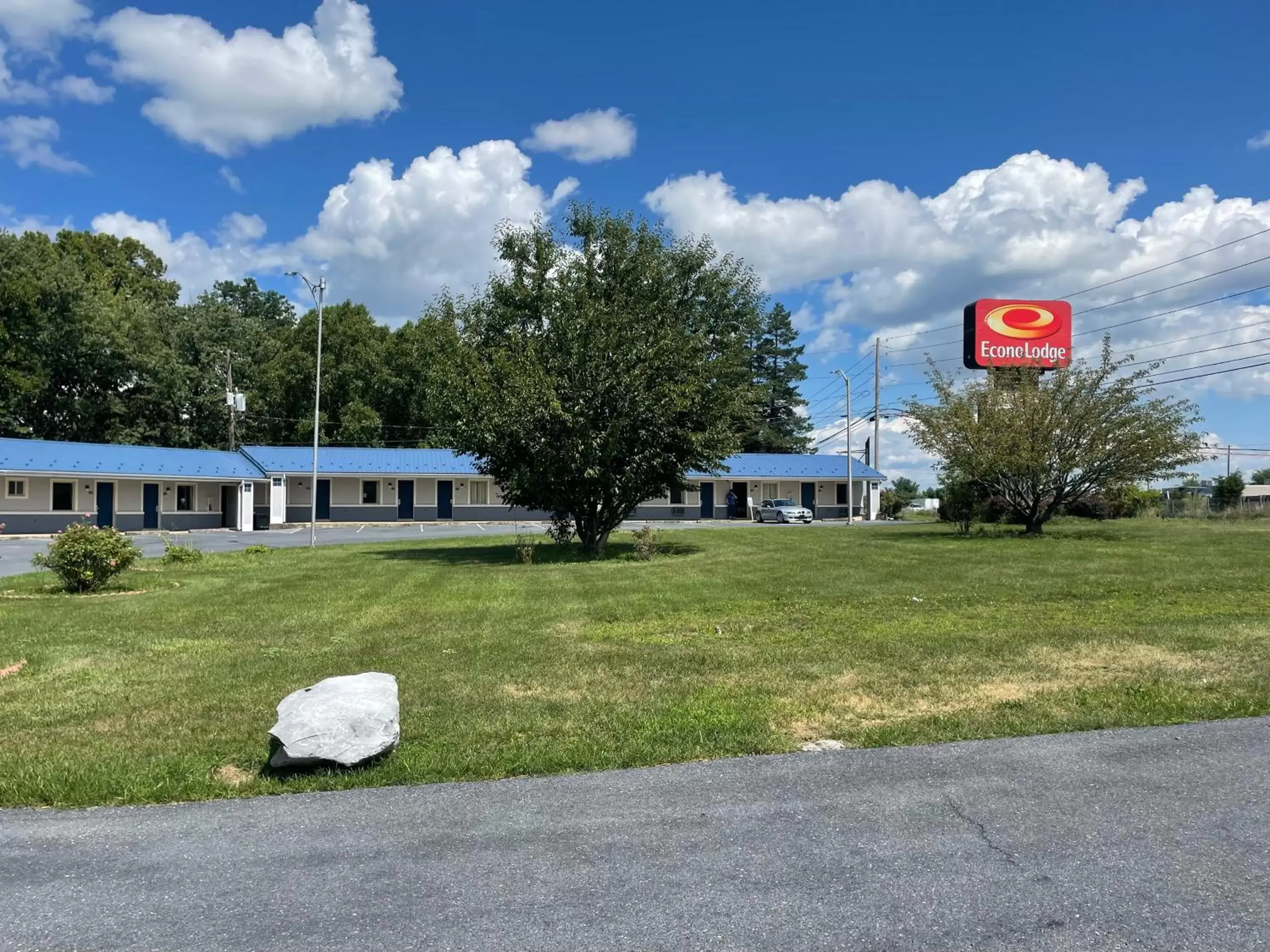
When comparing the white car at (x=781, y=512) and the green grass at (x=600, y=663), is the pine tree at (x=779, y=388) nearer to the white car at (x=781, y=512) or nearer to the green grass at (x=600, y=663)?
the white car at (x=781, y=512)

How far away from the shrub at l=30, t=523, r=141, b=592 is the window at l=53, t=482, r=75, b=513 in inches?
978

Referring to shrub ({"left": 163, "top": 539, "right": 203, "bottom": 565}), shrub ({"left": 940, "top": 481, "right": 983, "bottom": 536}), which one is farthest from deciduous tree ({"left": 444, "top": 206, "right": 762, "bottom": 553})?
shrub ({"left": 940, "top": 481, "right": 983, "bottom": 536})

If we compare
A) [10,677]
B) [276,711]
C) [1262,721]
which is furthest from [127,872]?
[1262,721]

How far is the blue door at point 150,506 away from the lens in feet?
127

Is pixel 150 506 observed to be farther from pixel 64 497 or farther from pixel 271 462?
pixel 271 462

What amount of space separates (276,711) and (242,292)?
80.1 m

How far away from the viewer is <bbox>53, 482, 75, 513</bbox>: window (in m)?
36.3

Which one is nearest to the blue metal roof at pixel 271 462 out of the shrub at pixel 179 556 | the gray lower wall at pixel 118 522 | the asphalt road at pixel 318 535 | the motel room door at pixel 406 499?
the motel room door at pixel 406 499

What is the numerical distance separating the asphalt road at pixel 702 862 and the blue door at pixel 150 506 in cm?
3843

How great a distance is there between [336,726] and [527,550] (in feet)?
50.6

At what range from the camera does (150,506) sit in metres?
38.9

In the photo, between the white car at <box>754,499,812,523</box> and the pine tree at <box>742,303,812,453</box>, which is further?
the pine tree at <box>742,303,812,453</box>

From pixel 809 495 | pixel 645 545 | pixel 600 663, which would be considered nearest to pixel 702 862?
pixel 600 663

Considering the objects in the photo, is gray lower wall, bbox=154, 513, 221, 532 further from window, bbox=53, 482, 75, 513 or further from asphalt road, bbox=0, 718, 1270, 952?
asphalt road, bbox=0, 718, 1270, 952
